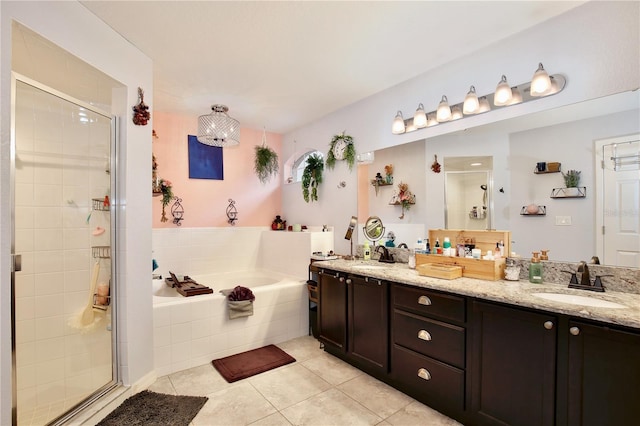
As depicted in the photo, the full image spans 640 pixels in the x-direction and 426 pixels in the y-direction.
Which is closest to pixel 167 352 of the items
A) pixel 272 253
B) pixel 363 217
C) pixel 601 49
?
pixel 272 253

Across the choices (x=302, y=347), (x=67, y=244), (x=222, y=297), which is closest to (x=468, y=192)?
(x=302, y=347)

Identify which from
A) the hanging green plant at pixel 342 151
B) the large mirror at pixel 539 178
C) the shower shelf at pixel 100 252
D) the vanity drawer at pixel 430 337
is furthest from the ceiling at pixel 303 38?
the vanity drawer at pixel 430 337

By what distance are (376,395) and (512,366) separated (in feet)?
3.38

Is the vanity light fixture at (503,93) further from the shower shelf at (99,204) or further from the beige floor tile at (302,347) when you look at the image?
the shower shelf at (99,204)

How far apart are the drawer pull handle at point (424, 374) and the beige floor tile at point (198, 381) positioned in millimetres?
1492

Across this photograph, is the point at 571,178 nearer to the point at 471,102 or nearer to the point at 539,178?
the point at 539,178

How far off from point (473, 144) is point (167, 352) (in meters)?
3.10

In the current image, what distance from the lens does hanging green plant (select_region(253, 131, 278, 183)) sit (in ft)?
14.8

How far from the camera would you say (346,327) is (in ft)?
9.09

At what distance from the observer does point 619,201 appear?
72.5 inches

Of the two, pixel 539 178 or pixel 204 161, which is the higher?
pixel 204 161

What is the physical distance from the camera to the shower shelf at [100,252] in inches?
93.1

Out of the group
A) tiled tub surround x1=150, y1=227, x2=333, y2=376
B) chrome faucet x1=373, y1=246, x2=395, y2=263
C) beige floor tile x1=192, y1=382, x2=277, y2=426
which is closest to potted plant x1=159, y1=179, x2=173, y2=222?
tiled tub surround x1=150, y1=227, x2=333, y2=376

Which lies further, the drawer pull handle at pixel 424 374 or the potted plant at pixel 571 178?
the drawer pull handle at pixel 424 374
